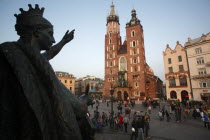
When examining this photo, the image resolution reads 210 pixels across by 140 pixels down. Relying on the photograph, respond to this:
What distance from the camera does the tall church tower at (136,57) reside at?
1382 inches

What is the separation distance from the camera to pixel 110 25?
47.9 meters

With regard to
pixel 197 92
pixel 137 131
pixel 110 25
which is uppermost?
pixel 110 25

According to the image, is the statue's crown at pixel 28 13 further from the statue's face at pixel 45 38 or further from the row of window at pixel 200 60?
the row of window at pixel 200 60

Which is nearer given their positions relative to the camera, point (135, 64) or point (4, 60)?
point (4, 60)

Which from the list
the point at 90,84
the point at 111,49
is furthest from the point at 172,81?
the point at 90,84

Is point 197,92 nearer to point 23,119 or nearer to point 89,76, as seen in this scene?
point 23,119

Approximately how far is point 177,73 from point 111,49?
75.6 feet

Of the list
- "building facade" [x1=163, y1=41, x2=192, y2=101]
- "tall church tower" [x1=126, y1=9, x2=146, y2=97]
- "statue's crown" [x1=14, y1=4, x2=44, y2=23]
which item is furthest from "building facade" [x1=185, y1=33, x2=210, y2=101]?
"statue's crown" [x1=14, y1=4, x2=44, y2=23]

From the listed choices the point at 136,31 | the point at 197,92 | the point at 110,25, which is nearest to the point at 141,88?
the point at 197,92

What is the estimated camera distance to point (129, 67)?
1510 inches

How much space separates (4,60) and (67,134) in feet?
2.14

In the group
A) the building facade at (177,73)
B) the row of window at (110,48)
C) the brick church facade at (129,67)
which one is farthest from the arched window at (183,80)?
the row of window at (110,48)

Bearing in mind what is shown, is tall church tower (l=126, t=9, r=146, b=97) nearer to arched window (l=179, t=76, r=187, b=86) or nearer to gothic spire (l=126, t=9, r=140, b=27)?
gothic spire (l=126, t=9, r=140, b=27)

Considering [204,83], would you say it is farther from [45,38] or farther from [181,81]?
[45,38]
